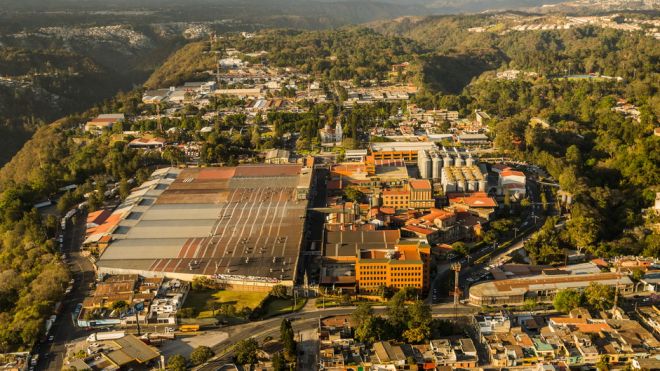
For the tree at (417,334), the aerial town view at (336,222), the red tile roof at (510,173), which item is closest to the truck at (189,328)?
the aerial town view at (336,222)

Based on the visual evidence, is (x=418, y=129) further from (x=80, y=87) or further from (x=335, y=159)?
(x=80, y=87)

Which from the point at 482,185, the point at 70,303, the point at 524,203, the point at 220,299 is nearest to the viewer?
the point at 220,299

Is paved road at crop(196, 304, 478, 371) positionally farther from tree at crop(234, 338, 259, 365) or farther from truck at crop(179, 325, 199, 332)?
truck at crop(179, 325, 199, 332)

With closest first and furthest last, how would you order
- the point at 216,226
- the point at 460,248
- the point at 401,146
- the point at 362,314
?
1. the point at 362,314
2. the point at 460,248
3. the point at 216,226
4. the point at 401,146

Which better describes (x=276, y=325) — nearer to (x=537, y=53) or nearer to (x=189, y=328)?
(x=189, y=328)

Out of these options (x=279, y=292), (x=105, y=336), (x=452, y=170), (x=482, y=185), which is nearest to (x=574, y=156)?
(x=482, y=185)

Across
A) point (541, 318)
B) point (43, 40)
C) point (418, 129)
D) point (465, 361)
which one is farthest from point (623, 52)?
point (43, 40)
